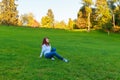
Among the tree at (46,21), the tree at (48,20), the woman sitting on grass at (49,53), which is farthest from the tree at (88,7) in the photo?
the woman sitting on grass at (49,53)

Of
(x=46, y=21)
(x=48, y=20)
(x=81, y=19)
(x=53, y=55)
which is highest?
(x=81, y=19)

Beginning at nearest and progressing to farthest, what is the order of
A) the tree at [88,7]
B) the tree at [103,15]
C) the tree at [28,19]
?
1. the tree at [103,15]
2. the tree at [88,7]
3. the tree at [28,19]

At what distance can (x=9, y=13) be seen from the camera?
347 ft

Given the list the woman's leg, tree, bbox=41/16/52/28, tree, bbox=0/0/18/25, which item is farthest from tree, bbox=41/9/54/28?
the woman's leg

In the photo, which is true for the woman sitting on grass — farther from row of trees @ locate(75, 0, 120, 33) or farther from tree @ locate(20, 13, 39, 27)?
tree @ locate(20, 13, 39, 27)

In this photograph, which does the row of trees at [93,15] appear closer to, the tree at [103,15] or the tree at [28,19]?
the tree at [103,15]

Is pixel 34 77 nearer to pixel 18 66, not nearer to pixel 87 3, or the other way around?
pixel 18 66

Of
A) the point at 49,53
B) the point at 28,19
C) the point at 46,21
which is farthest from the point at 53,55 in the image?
the point at 28,19

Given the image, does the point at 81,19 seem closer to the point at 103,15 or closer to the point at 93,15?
the point at 93,15

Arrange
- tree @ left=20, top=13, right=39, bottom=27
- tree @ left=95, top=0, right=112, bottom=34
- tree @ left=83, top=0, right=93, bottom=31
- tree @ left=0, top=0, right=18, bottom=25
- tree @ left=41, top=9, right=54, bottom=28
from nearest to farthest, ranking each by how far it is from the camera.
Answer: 1. tree @ left=95, top=0, right=112, bottom=34
2. tree @ left=83, top=0, right=93, bottom=31
3. tree @ left=0, top=0, right=18, bottom=25
4. tree @ left=41, top=9, right=54, bottom=28
5. tree @ left=20, top=13, right=39, bottom=27

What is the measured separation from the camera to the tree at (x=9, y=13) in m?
104

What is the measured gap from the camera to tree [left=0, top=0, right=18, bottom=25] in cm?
10444

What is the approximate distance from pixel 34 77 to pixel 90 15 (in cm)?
7346

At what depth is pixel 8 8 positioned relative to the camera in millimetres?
107875
